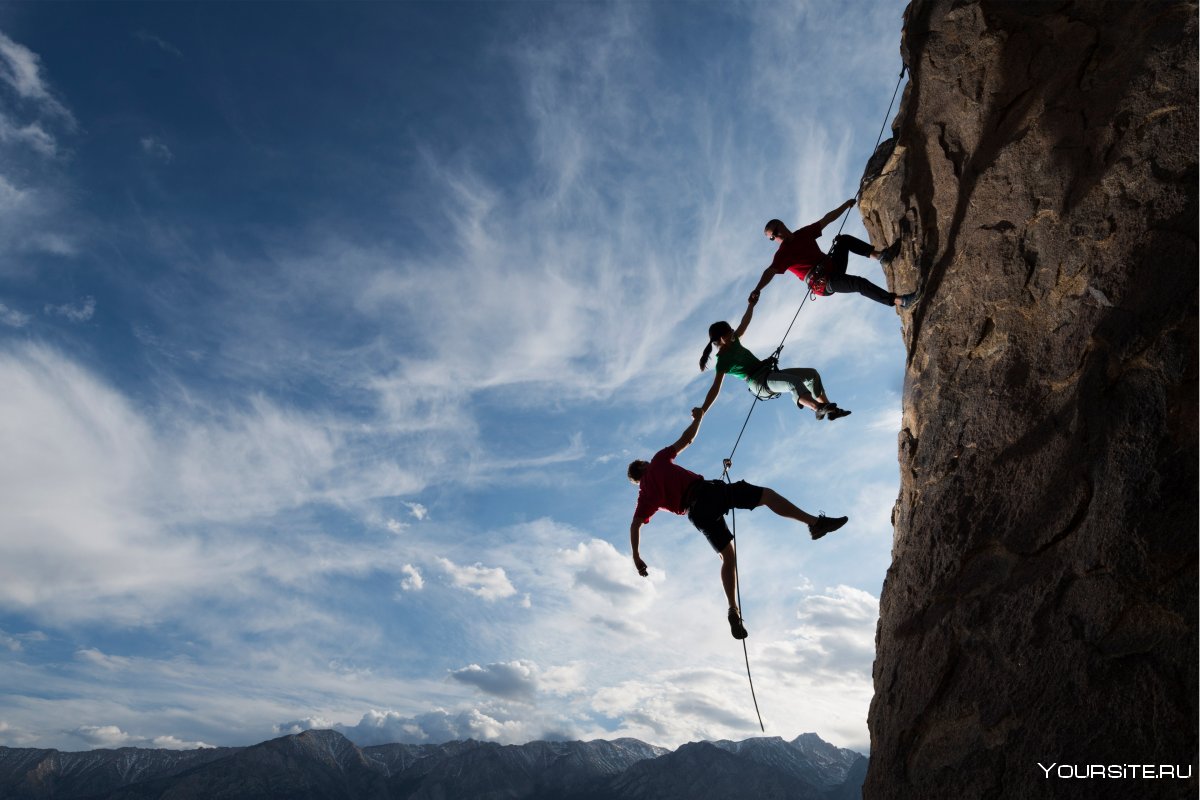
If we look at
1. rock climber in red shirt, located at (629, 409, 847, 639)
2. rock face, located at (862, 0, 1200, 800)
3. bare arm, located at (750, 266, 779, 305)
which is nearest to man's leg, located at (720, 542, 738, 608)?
rock climber in red shirt, located at (629, 409, 847, 639)

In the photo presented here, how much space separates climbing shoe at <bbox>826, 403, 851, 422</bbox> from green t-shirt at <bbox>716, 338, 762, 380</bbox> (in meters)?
1.26

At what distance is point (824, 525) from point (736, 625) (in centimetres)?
172

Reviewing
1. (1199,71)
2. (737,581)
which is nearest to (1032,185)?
(1199,71)

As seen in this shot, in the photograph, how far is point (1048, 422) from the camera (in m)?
6.17

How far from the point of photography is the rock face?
488 cm

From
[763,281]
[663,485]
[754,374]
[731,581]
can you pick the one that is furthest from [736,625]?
[763,281]

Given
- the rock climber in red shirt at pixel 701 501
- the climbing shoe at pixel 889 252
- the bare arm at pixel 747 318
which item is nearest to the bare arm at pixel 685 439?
the rock climber in red shirt at pixel 701 501

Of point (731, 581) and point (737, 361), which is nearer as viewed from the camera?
point (731, 581)

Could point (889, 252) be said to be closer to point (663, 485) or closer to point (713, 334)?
point (713, 334)

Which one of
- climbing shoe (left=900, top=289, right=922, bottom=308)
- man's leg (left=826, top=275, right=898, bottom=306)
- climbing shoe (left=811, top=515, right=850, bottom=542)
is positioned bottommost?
climbing shoe (left=811, top=515, right=850, bottom=542)

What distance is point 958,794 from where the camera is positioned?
5559 millimetres

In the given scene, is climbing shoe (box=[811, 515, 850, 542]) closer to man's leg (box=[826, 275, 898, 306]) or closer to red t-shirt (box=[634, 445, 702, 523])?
red t-shirt (box=[634, 445, 702, 523])

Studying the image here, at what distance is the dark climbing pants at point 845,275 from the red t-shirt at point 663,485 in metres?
3.42

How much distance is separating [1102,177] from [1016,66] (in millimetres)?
2395
